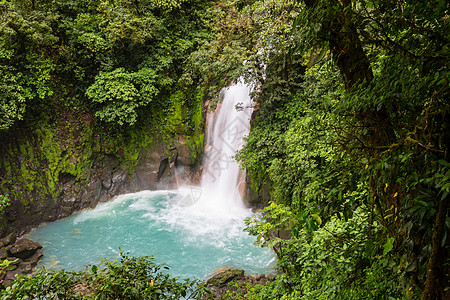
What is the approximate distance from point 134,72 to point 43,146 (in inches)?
173

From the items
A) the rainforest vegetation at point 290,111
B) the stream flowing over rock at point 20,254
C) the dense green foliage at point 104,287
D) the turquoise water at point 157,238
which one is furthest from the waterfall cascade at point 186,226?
the dense green foliage at point 104,287

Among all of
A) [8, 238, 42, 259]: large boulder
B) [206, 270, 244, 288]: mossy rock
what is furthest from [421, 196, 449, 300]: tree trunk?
[8, 238, 42, 259]: large boulder

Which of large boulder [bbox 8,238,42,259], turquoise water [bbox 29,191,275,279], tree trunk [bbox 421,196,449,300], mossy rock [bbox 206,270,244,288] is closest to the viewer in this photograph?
tree trunk [bbox 421,196,449,300]

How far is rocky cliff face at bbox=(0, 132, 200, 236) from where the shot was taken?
903cm

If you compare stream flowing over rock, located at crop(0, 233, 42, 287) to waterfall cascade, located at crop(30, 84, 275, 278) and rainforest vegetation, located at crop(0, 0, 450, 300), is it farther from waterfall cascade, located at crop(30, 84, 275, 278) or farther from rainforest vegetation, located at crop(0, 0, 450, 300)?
rainforest vegetation, located at crop(0, 0, 450, 300)

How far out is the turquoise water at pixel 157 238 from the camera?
7461 mm

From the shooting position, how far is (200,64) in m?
8.70

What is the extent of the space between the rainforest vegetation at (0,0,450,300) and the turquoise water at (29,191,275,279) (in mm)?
1091

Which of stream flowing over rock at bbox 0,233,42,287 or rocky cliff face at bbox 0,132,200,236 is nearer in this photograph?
stream flowing over rock at bbox 0,233,42,287

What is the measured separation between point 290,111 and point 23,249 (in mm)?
8672

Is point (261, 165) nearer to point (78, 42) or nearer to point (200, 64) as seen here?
point (200, 64)

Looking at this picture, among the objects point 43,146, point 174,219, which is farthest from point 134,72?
point 174,219

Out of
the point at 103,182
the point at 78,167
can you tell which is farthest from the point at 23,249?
the point at 103,182

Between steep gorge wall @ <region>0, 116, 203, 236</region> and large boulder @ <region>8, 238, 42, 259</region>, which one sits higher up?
steep gorge wall @ <region>0, 116, 203, 236</region>
